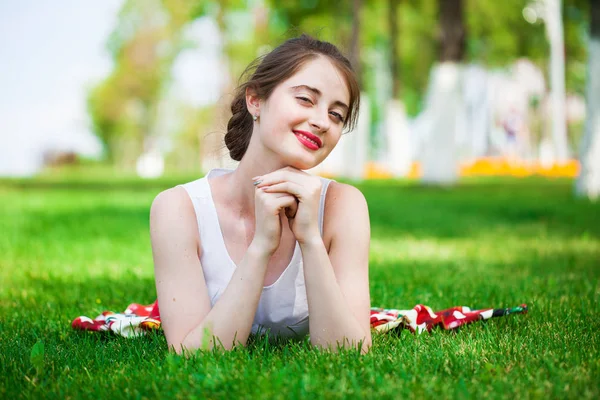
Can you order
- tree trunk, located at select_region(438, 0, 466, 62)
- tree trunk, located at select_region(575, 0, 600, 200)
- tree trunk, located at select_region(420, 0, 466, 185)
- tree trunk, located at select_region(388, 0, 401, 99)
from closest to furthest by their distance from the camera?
tree trunk, located at select_region(575, 0, 600, 200) → tree trunk, located at select_region(438, 0, 466, 62) → tree trunk, located at select_region(420, 0, 466, 185) → tree trunk, located at select_region(388, 0, 401, 99)

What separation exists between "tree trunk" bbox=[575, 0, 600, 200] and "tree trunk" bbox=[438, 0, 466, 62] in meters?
2.94

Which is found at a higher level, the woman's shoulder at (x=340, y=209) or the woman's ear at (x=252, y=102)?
the woman's ear at (x=252, y=102)

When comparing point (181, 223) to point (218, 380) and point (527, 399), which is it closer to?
point (218, 380)

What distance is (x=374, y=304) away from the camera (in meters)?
4.79

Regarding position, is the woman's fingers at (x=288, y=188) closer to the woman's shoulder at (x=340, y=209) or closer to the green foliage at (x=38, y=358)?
the woman's shoulder at (x=340, y=209)

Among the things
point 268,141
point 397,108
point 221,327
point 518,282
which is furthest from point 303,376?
point 397,108

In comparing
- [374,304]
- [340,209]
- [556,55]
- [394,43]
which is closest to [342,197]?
[340,209]

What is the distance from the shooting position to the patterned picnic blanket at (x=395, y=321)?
369cm

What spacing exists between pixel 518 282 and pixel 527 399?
3.19 meters

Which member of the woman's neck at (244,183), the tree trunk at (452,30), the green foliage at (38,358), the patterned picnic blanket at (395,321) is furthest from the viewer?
the tree trunk at (452,30)

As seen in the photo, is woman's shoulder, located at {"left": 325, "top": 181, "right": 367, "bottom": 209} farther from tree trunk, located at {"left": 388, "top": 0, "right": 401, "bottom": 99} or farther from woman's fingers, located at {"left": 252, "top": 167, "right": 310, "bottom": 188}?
tree trunk, located at {"left": 388, "top": 0, "right": 401, "bottom": 99}

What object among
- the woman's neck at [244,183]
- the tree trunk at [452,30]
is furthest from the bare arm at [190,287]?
the tree trunk at [452,30]

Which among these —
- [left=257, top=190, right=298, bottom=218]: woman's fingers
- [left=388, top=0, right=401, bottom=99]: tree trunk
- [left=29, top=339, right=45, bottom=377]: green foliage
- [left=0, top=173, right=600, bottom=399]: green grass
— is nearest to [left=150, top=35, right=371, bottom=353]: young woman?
[left=257, top=190, right=298, bottom=218]: woman's fingers

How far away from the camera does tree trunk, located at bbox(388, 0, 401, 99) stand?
2570cm
